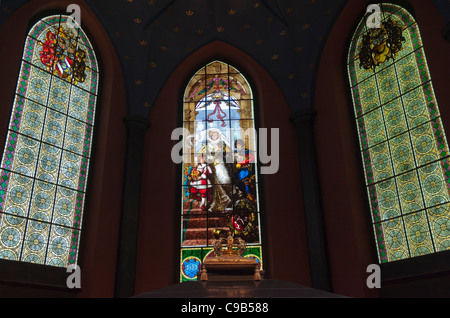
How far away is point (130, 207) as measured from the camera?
686 cm

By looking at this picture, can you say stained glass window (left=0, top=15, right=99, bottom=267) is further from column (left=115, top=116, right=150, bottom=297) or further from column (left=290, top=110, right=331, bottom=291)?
column (left=290, top=110, right=331, bottom=291)

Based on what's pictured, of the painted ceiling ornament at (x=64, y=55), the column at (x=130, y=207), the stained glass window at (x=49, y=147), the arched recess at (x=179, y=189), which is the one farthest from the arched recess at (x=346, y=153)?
the painted ceiling ornament at (x=64, y=55)

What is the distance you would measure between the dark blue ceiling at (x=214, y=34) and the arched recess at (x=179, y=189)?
0.19 metres

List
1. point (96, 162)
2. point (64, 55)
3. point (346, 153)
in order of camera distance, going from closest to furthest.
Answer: point (346, 153), point (96, 162), point (64, 55)

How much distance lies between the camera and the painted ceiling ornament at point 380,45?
6773 millimetres

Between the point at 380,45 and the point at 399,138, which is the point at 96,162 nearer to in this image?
the point at 399,138

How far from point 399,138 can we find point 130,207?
Answer: 4.11 metres

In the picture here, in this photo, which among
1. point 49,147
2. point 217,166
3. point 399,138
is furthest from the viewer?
point 217,166

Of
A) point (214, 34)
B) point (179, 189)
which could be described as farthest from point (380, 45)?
point (179, 189)

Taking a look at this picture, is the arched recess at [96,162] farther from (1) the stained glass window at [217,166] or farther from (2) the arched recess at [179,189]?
(1) the stained glass window at [217,166]

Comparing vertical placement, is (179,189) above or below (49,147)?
below

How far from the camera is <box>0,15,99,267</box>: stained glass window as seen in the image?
5.87 m

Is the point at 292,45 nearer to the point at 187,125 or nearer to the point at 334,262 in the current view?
the point at 187,125

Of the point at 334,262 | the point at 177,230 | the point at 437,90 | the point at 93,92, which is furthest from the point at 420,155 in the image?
the point at 93,92
